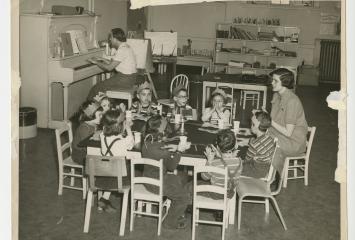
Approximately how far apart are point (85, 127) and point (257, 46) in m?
7.93

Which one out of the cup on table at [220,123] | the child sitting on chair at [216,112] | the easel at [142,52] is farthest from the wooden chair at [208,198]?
the easel at [142,52]

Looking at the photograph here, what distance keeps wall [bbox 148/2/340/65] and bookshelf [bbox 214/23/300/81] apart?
0.62 meters

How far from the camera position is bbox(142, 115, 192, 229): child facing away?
4.36 metres

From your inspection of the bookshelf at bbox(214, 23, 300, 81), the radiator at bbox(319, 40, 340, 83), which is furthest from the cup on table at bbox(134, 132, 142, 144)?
the radiator at bbox(319, 40, 340, 83)

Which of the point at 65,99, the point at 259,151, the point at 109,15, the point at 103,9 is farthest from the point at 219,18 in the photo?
the point at 259,151

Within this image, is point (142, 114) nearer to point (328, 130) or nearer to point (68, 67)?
point (68, 67)

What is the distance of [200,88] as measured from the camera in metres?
10.7

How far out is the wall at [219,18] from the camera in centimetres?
1232

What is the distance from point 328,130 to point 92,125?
4941mm

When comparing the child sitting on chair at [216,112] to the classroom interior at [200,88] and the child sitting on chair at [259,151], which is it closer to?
the child sitting on chair at [259,151]

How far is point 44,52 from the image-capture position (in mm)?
7176

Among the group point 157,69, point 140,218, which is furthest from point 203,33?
point 140,218

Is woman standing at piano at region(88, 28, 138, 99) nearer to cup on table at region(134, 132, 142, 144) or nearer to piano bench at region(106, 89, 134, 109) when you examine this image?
piano bench at region(106, 89, 134, 109)

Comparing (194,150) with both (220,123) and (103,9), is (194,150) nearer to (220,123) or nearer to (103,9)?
(220,123)
